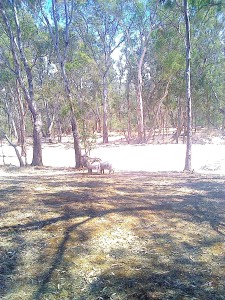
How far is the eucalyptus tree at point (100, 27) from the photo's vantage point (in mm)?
25938

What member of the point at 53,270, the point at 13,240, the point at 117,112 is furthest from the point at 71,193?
the point at 117,112

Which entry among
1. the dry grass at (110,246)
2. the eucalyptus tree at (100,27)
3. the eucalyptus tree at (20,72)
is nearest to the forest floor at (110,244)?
the dry grass at (110,246)

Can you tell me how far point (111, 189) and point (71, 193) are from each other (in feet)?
3.06

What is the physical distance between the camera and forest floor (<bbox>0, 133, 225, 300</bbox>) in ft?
8.81

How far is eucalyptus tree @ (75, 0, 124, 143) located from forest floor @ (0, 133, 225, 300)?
2248 cm

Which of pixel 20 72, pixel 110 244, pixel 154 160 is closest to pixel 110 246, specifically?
pixel 110 244

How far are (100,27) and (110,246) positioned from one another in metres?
27.9

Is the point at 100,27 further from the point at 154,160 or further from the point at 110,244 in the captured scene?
the point at 110,244

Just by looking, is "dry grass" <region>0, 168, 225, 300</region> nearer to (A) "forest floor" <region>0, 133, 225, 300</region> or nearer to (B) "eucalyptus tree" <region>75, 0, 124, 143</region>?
(A) "forest floor" <region>0, 133, 225, 300</region>

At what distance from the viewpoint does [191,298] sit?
2562 millimetres

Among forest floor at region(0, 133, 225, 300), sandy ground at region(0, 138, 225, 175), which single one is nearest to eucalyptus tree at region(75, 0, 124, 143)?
sandy ground at region(0, 138, 225, 175)

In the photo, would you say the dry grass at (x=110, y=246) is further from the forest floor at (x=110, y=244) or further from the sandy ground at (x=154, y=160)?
the sandy ground at (x=154, y=160)

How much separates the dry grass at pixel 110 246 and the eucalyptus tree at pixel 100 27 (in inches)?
891

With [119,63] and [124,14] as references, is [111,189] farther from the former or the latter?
[119,63]
